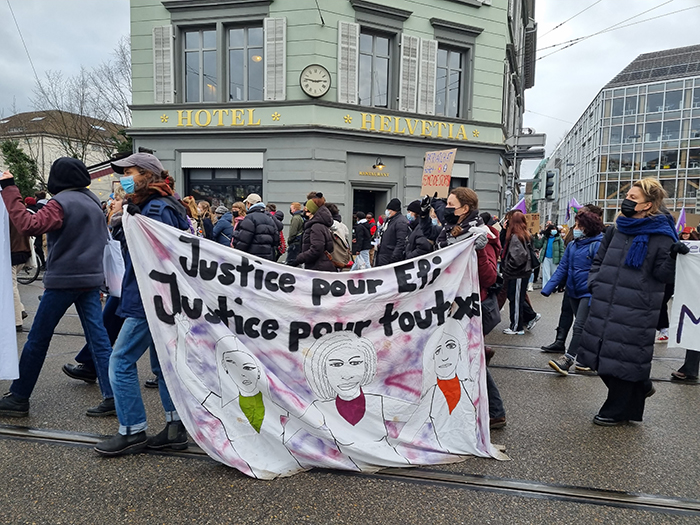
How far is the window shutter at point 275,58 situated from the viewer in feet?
50.5

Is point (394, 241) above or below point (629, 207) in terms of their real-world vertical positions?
below

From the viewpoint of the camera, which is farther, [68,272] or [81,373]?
[81,373]

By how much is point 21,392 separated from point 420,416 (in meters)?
3.18

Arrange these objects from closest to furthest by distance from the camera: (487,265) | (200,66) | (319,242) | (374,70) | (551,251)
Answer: (487,265)
(319,242)
(551,251)
(200,66)
(374,70)

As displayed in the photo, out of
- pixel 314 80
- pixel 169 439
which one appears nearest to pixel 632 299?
pixel 169 439

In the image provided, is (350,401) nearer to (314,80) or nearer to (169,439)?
(169,439)

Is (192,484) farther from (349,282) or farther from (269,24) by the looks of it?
(269,24)

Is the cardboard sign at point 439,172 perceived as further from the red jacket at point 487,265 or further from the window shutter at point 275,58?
the red jacket at point 487,265

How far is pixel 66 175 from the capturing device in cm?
391

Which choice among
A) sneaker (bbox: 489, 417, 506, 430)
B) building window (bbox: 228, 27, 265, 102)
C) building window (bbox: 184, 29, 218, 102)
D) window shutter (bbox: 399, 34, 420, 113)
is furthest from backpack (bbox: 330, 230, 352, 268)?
building window (bbox: 184, 29, 218, 102)

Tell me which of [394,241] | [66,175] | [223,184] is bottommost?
[394,241]

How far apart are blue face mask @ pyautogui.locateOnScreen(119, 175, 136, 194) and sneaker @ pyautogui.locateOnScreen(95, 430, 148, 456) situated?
5.45 ft

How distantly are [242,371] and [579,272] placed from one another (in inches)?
174

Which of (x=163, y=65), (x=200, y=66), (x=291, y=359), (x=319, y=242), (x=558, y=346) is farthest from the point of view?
(x=200, y=66)
